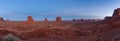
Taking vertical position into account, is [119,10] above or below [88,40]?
above

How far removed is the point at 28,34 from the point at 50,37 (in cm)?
520

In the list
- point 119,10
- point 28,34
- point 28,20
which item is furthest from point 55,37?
point 28,20

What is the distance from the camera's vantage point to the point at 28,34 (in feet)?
225

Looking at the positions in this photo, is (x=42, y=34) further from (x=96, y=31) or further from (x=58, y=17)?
(x=58, y=17)

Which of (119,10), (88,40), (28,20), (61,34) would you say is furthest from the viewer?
(28,20)

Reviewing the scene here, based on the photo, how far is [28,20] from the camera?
117m

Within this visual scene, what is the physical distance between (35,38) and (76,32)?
10641 millimetres

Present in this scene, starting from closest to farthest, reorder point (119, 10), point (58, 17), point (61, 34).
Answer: point (61, 34) < point (119, 10) < point (58, 17)

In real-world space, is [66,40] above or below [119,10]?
below

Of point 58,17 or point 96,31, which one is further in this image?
point 58,17

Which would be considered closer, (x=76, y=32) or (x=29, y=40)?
(x=29, y=40)

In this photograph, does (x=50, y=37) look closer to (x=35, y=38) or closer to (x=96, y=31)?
(x=35, y=38)

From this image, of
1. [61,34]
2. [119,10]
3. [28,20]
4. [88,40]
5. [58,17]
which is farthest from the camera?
[58,17]

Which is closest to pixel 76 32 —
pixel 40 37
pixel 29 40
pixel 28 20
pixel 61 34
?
pixel 61 34
